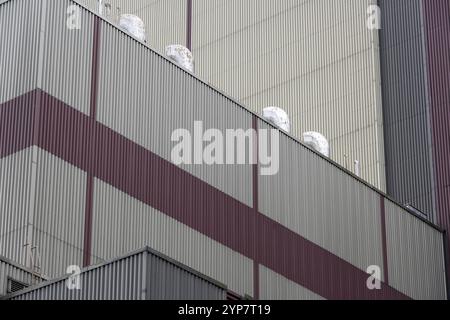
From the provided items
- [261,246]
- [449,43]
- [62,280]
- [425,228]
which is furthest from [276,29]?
[62,280]

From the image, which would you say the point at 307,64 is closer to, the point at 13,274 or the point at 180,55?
the point at 180,55

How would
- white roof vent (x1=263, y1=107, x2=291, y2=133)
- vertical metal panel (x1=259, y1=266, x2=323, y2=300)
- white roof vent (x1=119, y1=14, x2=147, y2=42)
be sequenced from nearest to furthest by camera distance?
vertical metal panel (x1=259, y1=266, x2=323, y2=300) → white roof vent (x1=119, y1=14, x2=147, y2=42) → white roof vent (x1=263, y1=107, x2=291, y2=133)

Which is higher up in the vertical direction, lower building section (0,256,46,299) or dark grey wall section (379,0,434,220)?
dark grey wall section (379,0,434,220)

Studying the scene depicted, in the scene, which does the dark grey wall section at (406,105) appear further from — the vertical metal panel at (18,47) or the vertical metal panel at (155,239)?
the vertical metal panel at (18,47)

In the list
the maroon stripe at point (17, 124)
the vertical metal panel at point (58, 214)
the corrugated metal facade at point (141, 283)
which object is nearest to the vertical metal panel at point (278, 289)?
the vertical metal panel at point (58, 214)

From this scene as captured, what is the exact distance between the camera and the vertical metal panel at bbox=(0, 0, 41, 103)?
175ft

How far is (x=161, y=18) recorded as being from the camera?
3563 inches

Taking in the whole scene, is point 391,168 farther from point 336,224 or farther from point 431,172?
point 336,224

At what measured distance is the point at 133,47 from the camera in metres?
57.8

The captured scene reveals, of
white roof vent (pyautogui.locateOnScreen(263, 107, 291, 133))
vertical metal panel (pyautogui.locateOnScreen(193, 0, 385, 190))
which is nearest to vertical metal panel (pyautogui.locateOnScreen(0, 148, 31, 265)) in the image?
white roof vent (pyautogui.locateOnScreen(263, 107, 291, 133))

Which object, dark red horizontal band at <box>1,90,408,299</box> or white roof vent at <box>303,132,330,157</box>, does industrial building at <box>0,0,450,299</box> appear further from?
white roof vent at <box>303,132,330,157</box>

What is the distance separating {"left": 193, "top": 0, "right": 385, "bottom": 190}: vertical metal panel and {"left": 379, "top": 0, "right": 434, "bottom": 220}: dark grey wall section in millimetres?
703

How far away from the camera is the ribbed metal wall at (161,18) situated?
89.2m

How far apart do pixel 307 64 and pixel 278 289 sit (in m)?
23.9
